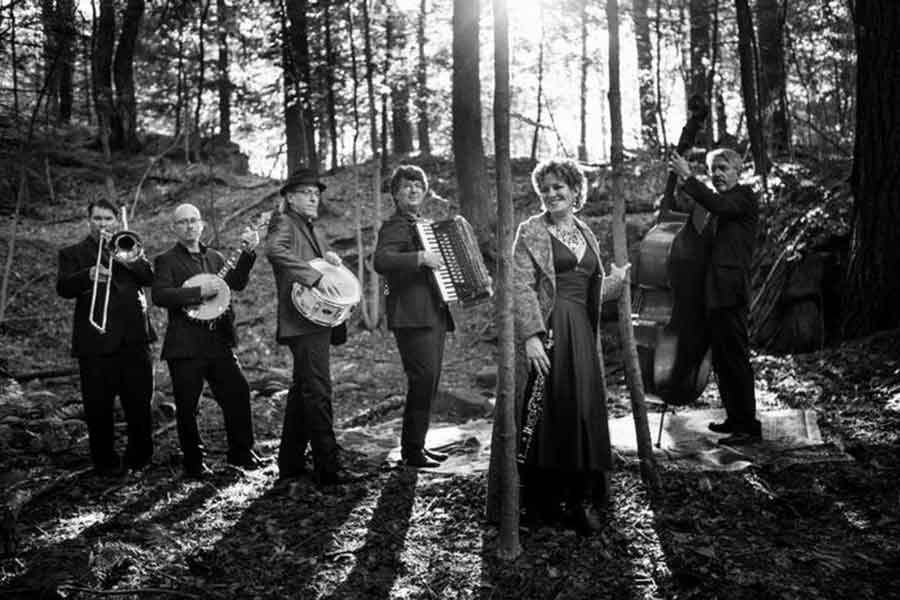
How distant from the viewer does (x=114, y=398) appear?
573cm

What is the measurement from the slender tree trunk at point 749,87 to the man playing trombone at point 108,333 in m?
8.17

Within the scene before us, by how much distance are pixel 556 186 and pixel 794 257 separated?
227 inches

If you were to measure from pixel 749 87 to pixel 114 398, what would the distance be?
9396mm

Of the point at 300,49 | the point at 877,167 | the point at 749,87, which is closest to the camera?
the point at 877,167

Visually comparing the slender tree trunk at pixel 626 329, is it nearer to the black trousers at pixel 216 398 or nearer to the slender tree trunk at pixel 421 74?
the black trousers at pixel 216 398

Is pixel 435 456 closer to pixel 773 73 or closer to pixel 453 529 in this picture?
pixel 453 529

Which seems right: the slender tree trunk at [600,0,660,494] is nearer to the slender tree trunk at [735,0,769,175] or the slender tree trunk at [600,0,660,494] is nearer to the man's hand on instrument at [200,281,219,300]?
the man's hand on instrument at [200,281,219,300]

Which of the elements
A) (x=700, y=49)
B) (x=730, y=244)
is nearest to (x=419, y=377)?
(x=730, y=244)

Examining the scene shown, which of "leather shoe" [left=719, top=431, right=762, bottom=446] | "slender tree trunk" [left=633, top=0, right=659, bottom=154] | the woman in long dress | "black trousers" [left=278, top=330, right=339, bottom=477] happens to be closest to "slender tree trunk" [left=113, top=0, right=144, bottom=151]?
"slender tree trunk" [left=633, top=0, right=659, bottom=154]

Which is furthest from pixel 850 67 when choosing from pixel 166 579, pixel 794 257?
pixel 166 579

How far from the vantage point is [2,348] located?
409 inches

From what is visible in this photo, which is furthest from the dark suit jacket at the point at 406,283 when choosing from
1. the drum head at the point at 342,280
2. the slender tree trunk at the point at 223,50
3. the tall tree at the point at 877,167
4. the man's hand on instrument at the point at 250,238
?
the slender tree trunk at the point at 223,50

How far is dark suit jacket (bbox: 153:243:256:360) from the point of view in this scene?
5520 mm

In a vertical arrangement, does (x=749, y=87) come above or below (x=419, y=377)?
above
